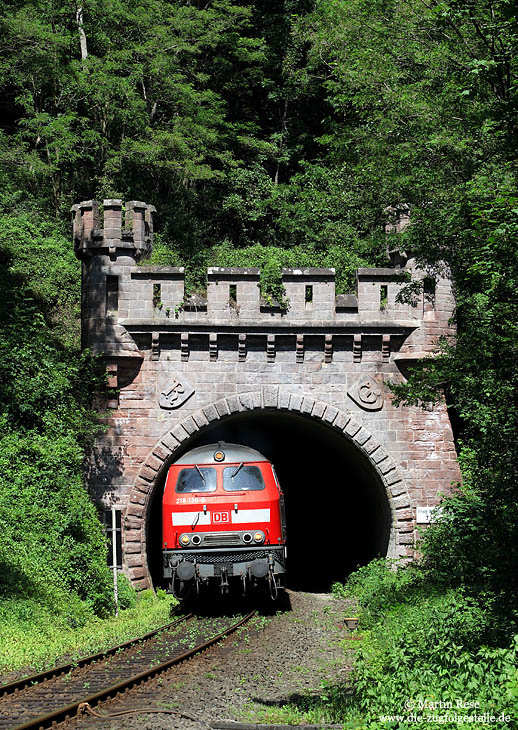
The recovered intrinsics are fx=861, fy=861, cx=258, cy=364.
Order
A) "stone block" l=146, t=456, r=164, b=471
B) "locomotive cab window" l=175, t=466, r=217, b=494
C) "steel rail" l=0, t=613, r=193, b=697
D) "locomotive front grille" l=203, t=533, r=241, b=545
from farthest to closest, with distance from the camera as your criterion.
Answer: "stone block" l=146, t=456, r=164, b=471 → "locomotive cab window" l=175, t=466, r=217, b=494 → "locomotive front grille" l=203, t=533, r=241, b=545 → "steel rail" l=0, t=613, r=193, b=697

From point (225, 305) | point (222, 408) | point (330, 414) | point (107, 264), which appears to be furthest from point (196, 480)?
point (107, 264)

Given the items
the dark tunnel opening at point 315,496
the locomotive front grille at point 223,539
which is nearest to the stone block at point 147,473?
the dark tunnel opening at point 315,496

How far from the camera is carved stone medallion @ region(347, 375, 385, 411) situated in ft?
52.6

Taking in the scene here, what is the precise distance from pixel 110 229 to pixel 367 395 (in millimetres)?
5743

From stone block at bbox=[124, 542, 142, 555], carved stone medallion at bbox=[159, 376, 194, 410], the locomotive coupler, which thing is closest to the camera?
the locomotive coupler

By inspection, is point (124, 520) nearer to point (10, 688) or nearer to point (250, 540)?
point (250, 540)

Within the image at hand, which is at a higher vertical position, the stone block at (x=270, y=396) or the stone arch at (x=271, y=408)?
the stone block at (x=270, y=396)

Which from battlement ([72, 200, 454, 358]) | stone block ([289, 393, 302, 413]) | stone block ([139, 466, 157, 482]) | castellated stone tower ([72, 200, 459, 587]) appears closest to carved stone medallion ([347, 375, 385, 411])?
castellated stone tower ([72, 200, 459, 587])

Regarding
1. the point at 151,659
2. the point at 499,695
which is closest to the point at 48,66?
the point at 151,659

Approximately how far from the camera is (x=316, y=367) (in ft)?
53.0

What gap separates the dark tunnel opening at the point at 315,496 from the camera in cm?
1733

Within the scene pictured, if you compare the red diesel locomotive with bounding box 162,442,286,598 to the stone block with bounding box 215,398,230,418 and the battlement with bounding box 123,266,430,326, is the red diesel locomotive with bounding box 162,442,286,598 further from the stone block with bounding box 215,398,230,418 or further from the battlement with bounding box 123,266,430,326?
the battlement with bounding box 123,266,430,326

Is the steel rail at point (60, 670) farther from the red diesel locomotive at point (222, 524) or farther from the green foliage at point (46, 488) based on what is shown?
the red diesel locomotive at point (222, 524)

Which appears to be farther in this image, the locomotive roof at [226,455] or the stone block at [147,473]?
the stone block at [147,473]
